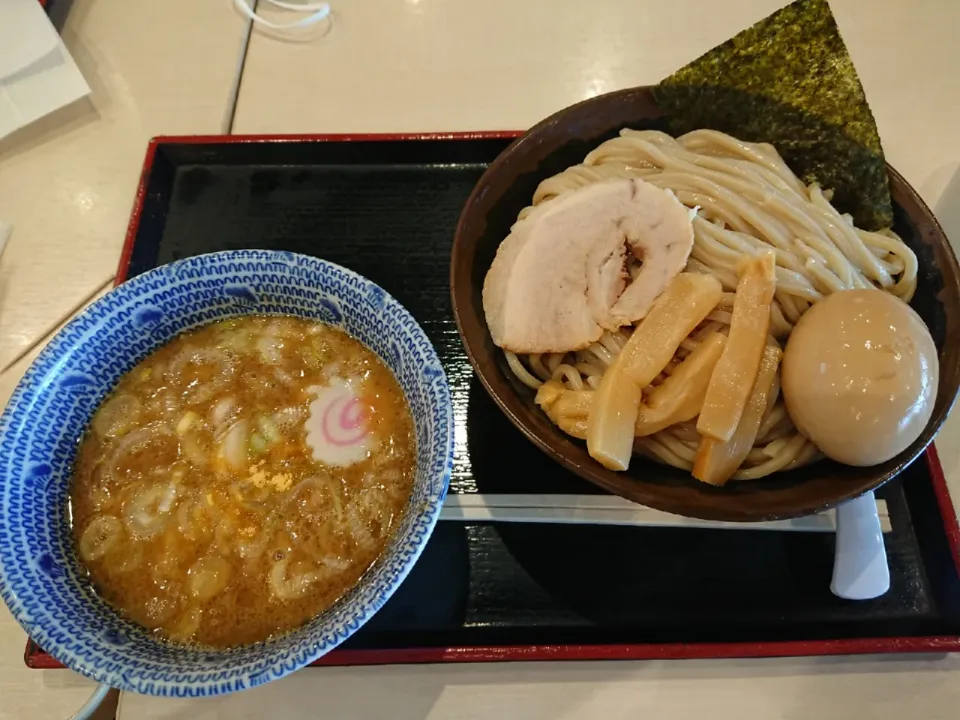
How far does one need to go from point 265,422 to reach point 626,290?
0.73 meters

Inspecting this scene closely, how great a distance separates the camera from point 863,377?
1.10 meters

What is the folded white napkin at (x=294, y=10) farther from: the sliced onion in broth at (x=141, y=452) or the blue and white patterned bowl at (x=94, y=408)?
the sliced onion in broth at (x=141, y=452)

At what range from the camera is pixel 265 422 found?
4.07 feet

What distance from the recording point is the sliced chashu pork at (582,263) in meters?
1.33

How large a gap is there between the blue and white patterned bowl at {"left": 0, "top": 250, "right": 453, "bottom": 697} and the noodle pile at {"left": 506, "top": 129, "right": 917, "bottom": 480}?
323mm

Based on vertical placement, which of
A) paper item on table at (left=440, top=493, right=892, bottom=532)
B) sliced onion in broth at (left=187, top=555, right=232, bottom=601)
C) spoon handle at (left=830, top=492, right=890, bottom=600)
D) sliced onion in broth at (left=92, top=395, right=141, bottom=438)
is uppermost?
sliced onion in broth at (left=92, top=395, right=141, bottom=438)

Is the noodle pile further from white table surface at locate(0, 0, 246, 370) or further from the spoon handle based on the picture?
white table surface at locate(0, 0, 246, 370)

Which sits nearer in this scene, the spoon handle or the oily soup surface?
the oily soup surface

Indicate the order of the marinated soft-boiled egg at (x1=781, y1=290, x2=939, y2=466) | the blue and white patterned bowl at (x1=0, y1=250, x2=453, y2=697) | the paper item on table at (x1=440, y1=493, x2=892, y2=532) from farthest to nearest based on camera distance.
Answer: the paper item on table at (x1=440, y1=493, x2=892, y2=532)
the marinated soft-boiled egg at (x1=781, y1=290, x2=939, y2=466)
the blue and white patterned bowl at (x1=0, y1=250, x2=453, y2=697)

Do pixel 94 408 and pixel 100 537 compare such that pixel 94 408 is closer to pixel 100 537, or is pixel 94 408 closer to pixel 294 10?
pixel 100 537

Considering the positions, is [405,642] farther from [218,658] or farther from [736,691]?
[736,691]

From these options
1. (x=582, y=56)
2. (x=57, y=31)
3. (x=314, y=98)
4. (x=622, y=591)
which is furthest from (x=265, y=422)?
(x=57, y=31)

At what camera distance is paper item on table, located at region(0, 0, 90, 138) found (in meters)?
1.89

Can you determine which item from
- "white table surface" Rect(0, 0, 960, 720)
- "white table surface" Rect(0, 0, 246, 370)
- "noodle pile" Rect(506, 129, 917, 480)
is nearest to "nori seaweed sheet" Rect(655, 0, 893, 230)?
"noodle pile" Rect(506, 129, 917, 480)
